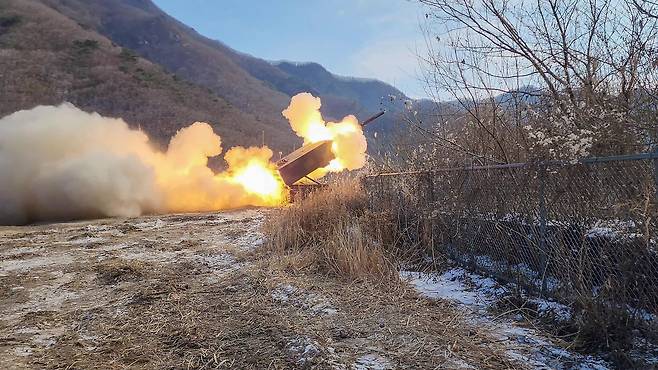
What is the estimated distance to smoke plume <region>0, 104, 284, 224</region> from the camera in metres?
18.0

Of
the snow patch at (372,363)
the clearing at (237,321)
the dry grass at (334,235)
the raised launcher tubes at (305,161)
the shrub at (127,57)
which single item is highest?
the shrub at (127,57)

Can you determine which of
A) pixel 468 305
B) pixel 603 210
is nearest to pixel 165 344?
pixel 468 305

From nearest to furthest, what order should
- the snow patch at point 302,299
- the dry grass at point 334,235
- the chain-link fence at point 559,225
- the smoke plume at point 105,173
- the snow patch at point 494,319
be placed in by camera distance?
the snow patch at point 494,319, the chain-link fence at point 559,225, the snow patch at point 302,299, the dry grass at point 334,235, the smoke plume at point 105,173

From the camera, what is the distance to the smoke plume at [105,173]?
18031 mm

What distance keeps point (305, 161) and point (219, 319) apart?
1138cm

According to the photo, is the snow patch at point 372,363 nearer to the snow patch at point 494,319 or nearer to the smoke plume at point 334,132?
the snow patch at point 494,319

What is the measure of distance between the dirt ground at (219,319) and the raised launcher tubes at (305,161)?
7.36m

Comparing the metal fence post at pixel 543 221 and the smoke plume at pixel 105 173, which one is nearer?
the metal fence post at pixel 543 221

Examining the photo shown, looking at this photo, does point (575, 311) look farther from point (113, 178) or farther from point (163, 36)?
point (163, 36)

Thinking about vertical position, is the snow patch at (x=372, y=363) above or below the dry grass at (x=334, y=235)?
below

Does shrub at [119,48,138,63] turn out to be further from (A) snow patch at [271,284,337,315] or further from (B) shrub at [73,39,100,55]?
(A) snow patch at [271,284,337,315]

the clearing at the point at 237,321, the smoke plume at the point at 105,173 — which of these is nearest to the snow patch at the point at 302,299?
the clearing at the point at 237,321

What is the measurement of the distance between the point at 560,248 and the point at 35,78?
2352 inches

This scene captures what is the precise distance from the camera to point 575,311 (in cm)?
460
